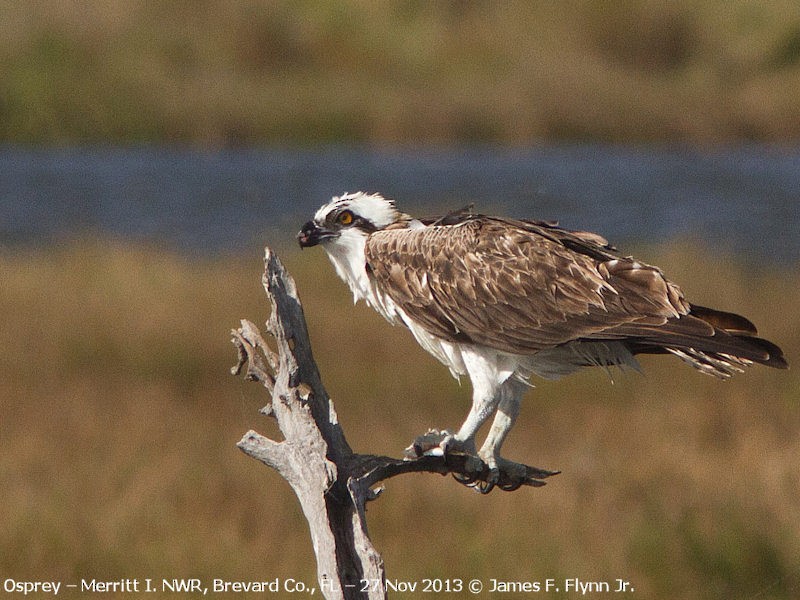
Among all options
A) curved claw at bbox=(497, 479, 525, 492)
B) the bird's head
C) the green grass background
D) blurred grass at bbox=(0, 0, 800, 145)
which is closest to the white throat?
the bird's head

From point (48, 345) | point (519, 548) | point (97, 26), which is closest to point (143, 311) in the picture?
point (48, 345)

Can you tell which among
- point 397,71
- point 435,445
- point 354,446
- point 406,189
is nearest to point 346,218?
point 435,445

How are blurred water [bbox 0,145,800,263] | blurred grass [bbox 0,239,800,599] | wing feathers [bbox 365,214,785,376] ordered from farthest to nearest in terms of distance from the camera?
1. blurred water [bbox 0,145,800,263]
2. blurred grass [bbox 0,239,800,599]
3. wing feathers [bbox 365,214,785,376]

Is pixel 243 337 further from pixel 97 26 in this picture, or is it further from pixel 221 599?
pixel 97 26

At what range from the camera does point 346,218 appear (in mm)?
5137

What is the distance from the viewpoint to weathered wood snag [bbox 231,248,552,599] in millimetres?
4281

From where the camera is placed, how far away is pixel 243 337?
4.58 meters

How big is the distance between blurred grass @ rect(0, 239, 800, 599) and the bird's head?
350 centimetres

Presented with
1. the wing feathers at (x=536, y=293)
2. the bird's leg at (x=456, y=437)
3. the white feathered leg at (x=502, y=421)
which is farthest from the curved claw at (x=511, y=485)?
the wing feathers at (x=536, y=293)

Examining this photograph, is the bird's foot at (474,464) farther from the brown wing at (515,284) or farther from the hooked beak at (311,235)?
the hooked beak at (311,235)

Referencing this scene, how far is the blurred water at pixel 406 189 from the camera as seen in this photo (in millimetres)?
25141

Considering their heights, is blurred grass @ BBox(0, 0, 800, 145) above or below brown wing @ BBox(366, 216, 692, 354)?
above

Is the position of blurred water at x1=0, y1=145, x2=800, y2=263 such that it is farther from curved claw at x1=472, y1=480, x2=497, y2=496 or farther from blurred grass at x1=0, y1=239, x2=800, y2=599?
curved claw at x1=472, y1=480, x2=497, y2=496

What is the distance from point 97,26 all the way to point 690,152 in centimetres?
1719
